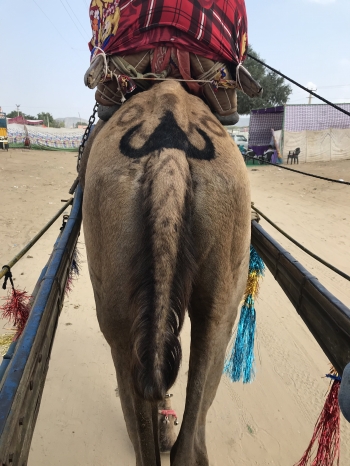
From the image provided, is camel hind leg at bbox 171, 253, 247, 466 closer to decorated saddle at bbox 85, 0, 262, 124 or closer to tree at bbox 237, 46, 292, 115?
decorated saddle at bbox 85, 0, 262, 124

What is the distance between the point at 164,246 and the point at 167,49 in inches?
42.7

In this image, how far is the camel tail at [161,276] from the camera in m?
1.12

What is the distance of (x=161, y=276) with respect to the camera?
3.85 ft

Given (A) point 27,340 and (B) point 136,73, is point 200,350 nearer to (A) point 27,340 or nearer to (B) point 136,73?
(A) point 27,340

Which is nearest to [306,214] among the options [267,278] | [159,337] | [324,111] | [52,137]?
[267,278]

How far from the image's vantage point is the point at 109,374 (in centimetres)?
331

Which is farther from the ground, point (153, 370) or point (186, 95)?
point (186, 95)

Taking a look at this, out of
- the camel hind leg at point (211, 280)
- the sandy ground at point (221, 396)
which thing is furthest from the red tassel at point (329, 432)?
the sandy ground at point (221, 396)

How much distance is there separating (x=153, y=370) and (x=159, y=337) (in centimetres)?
10

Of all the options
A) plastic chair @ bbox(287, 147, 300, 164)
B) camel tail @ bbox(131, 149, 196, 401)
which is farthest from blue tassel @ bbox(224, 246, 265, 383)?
plastic chair @ bbox(287, 147, 300, 164)

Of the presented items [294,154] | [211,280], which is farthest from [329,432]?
[294,154]

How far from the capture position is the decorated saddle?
1740mm

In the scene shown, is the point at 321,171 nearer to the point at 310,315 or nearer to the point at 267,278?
the point at 267,278

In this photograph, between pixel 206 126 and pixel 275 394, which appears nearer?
pixel 206 126
